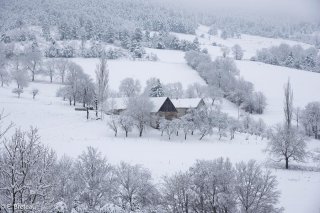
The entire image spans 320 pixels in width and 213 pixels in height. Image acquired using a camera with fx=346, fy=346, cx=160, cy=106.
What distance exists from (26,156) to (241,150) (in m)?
37.6

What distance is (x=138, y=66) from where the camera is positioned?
4173 inches

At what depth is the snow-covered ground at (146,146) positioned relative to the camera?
32.0m

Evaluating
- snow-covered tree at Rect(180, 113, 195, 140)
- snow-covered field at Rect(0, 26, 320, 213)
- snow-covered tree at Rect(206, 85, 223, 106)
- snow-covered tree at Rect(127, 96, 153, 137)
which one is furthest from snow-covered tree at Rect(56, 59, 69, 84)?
snow-covered tree at Rect(180, 113, 195, 140)

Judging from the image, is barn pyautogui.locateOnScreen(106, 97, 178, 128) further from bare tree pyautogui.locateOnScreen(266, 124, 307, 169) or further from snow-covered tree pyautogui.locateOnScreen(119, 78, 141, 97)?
bare tree pyautogui.locateOnScreen(266, 124, 307, 169)

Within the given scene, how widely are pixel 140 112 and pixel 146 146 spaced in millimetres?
10393

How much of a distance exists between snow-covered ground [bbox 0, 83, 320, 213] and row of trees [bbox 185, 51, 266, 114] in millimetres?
22814

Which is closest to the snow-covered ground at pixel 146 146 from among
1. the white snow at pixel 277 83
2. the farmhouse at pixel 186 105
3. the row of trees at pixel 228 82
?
the farmhouse at pixel 186 105

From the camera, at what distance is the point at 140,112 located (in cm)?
5409

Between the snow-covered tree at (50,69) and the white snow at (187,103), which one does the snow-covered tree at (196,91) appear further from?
the snow-covered tree at (50,69)

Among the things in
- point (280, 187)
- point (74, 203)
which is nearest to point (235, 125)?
point (280, 187)

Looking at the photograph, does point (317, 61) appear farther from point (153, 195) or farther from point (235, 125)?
point (153, 195)

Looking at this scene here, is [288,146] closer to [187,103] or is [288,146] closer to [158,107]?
[158,107]

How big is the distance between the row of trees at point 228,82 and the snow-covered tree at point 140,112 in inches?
1217

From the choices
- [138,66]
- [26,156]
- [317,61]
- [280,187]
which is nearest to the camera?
[26,156]
